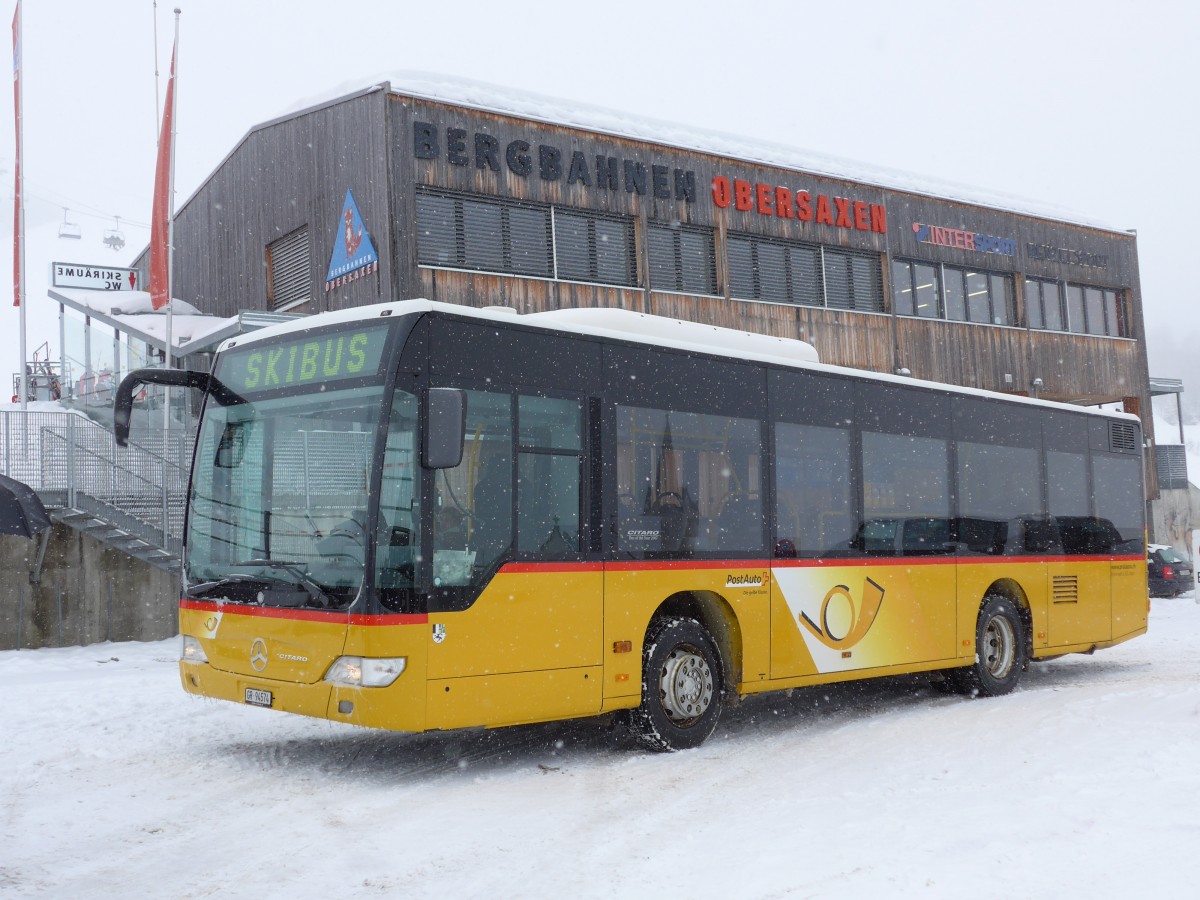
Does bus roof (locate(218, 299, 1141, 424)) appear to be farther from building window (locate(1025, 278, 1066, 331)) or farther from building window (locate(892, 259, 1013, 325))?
building window (locate(1025, 278, 1066, 331))

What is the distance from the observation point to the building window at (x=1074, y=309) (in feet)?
109

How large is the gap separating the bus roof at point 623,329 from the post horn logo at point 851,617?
2.03 m

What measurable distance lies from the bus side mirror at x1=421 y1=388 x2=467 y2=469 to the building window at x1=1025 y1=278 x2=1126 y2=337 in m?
28.0

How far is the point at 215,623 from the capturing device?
28.8 ft

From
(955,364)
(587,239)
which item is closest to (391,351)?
(587,239)

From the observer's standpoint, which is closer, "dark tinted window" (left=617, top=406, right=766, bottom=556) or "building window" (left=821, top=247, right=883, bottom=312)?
"dark tinted window" (left=617, top=406, right=766, bottom=556)

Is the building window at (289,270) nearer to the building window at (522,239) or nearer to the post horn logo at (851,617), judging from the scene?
the building window at (522,239)

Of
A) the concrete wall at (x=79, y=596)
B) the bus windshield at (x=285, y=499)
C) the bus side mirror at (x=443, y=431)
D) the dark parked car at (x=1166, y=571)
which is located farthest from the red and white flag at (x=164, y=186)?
the dark parked car at (x=1166, y=571)

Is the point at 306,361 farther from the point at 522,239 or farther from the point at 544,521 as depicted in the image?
the point at 522,239

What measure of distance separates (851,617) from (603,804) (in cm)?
444

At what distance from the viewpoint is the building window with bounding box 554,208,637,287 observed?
921 inches

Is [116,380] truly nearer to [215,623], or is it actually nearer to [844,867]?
[215,623]

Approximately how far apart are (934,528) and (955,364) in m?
19.0

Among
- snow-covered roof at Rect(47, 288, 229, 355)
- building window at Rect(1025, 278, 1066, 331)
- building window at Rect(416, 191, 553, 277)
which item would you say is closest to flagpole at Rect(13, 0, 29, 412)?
snow-covered roof at Rect(47, 288, 229, 355)
